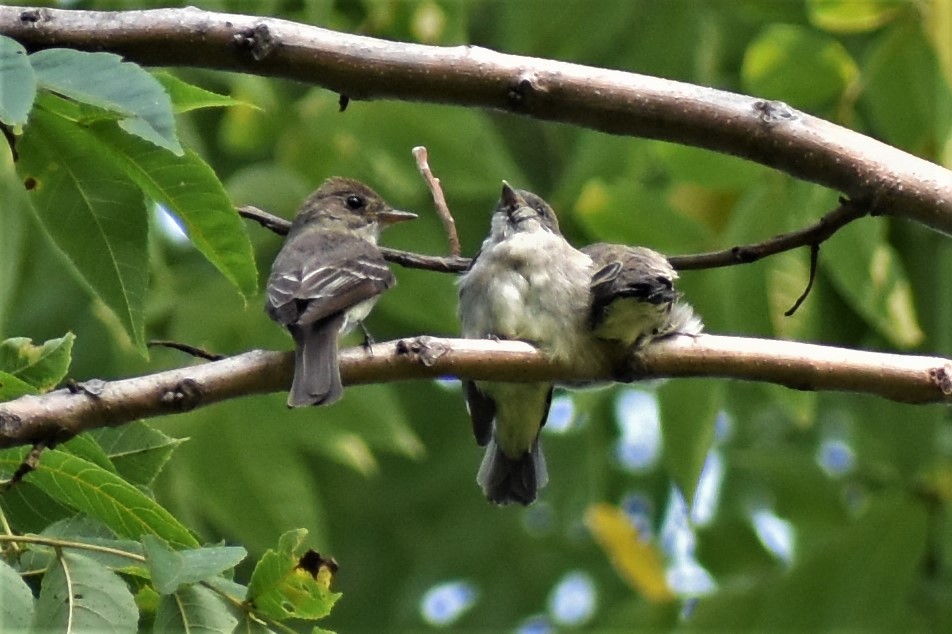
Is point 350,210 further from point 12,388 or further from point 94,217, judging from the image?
point 12,388

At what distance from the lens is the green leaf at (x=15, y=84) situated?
2.14 meters

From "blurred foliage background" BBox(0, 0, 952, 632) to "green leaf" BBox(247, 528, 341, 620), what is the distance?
70.2 inches

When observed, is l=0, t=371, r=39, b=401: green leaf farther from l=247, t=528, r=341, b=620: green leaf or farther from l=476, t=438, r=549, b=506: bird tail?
l=476, t=438, r=549, b=506: bird tail

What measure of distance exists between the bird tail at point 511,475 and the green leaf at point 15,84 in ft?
9.88

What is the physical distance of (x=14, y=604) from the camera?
86.9 inches

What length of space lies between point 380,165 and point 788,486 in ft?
7.59

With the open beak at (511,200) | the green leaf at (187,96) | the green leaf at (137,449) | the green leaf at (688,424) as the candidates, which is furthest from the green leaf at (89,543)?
the open beak at (511,200)

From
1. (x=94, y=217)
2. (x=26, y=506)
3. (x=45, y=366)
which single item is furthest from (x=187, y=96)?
(x=26, y=506)

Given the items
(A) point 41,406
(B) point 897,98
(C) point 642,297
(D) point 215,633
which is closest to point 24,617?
(D) point 215,633

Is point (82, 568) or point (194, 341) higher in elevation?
point (82, 568)

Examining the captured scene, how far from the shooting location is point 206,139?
7.12m

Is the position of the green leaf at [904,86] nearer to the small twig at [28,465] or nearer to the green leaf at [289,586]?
the green leaf at [289,586]

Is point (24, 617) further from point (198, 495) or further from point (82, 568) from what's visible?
A: point (198, 495)

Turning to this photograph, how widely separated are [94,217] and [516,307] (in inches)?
74.0
